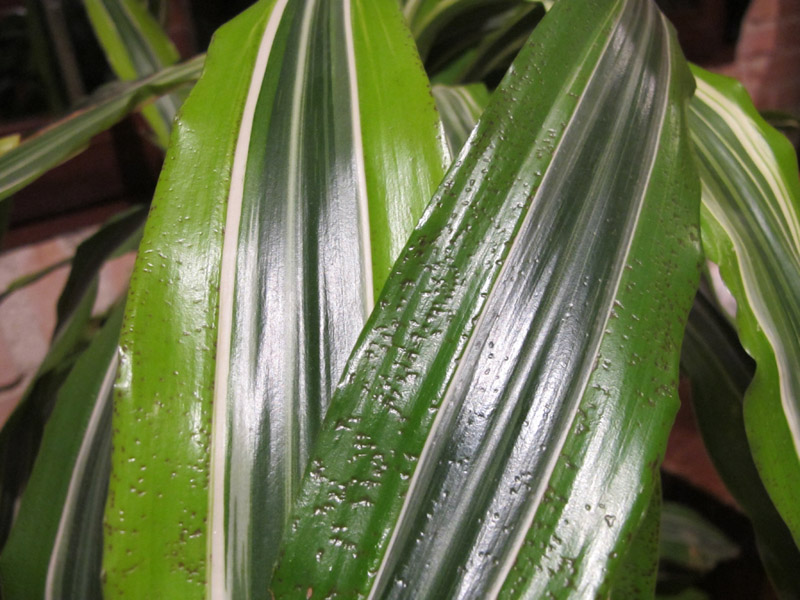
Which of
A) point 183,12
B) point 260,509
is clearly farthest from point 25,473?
point 183,12

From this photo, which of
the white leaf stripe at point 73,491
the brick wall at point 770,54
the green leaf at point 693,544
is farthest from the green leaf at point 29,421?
the brick wall at point 770,54

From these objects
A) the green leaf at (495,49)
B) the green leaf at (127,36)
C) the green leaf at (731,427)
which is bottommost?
the green leaf at (731,427)

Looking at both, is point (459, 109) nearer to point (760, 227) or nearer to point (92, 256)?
point (760, 227)

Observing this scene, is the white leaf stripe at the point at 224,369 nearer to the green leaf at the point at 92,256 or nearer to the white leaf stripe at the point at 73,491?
the white leaf stripe at the point at 73,491

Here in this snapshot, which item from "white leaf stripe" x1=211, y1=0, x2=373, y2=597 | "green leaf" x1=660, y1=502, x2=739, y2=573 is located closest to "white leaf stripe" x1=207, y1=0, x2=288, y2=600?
"white leaf stripe" x1=211, y1=0, x2=373, y2=597

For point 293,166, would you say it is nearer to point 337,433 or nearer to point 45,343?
point 337,433

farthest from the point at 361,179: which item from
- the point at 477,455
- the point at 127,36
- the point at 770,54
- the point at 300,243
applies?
the point at 770,54
